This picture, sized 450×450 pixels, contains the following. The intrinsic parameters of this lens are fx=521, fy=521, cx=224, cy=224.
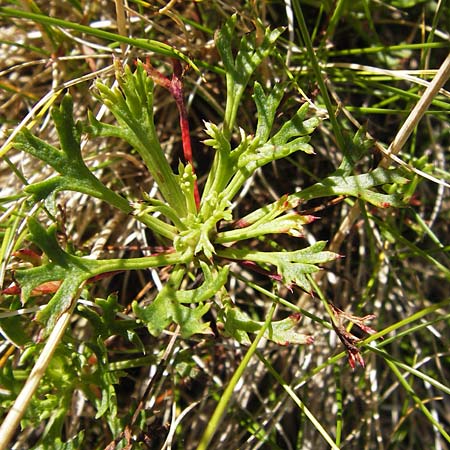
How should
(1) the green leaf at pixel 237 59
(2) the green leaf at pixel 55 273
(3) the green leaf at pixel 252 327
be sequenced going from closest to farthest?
(2) the green leaf at pixel 55 273 → (3) the green leaf at pixel 252 327 → (1) the green leaf at pixel 237 59

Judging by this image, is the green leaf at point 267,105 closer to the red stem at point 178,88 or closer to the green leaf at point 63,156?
the red stem at point 178,88

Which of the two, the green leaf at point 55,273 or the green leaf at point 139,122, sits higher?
the green leaf at point 139,122

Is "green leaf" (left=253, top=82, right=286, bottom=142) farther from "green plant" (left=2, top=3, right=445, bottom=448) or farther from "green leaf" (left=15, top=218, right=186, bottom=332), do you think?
"green leaf" (left=15, top=218, right=186, bottom=332)

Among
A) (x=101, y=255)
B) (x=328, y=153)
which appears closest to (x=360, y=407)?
(x=328, y=153)

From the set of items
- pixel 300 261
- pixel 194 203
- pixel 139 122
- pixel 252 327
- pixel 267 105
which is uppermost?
pixel 139 122

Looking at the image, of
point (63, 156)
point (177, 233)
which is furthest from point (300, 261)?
point (63, 156)

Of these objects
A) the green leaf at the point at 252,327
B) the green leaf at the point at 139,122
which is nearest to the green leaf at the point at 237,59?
the green leaf at the point at 139,122

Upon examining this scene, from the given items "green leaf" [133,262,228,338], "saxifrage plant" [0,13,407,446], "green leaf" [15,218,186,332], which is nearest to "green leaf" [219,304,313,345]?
"saxifrage plant" [0,13,407,446]

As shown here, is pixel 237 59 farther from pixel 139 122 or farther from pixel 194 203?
pixel 194 203

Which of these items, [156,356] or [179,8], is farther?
[179,8]

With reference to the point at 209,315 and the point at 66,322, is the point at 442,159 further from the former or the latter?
the point at 66,322

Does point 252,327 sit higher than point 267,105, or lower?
lower
